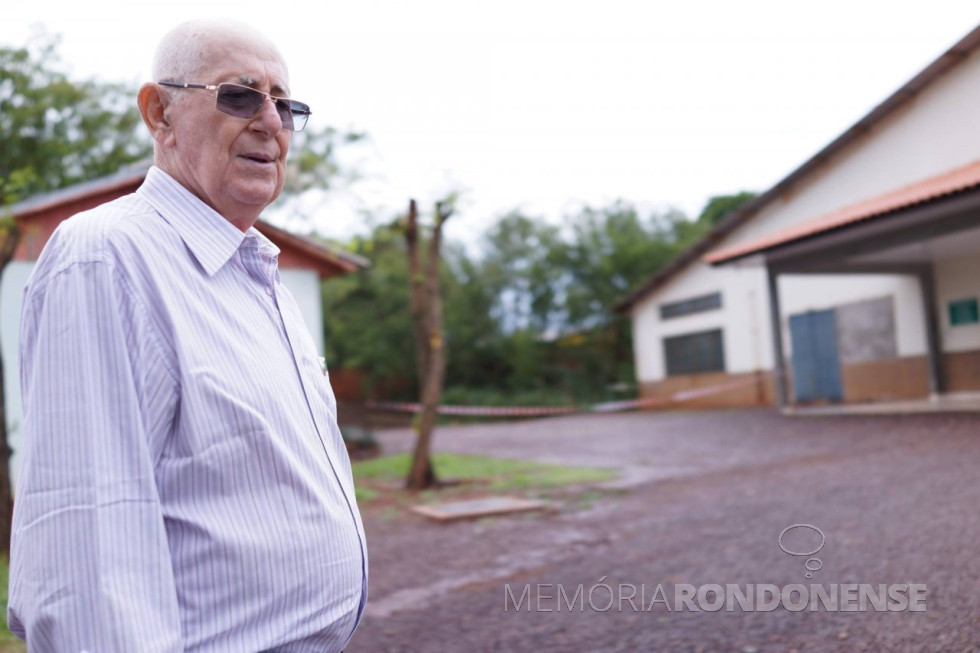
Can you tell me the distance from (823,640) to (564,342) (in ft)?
83.3

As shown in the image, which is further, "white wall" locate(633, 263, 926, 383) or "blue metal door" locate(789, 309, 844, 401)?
"blue metal door" locate(789, 309, 844, 401)

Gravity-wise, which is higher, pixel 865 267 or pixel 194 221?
pixel 865 267

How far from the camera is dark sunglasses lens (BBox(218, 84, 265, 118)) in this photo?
1571 mm

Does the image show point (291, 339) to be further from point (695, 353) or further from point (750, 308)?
point (695, 353)

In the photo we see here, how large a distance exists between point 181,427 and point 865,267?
17.2m

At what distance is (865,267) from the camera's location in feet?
54.2

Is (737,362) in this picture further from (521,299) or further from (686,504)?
(686,504)

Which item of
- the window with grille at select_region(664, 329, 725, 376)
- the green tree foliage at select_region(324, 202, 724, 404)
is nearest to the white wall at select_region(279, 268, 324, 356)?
the window with grille at select_region(664, 329, 725, 376)

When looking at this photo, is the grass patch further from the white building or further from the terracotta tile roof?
the white building

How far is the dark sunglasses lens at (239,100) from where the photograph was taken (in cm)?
157

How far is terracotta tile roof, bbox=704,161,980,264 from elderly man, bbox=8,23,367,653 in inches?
472

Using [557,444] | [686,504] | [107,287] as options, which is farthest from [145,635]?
[557,444]

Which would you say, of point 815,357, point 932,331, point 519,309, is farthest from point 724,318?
point 519,309

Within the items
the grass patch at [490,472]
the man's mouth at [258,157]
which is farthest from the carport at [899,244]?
the man's mouth at [258,157]
